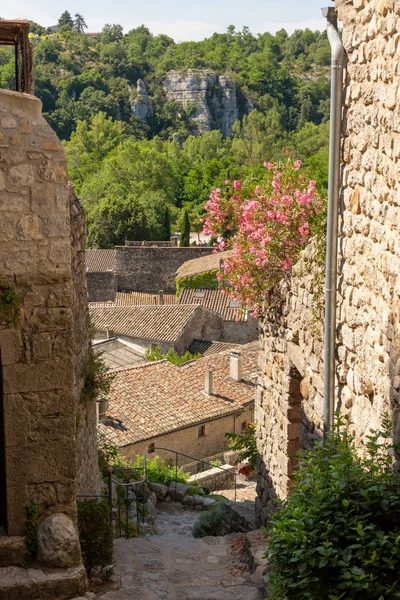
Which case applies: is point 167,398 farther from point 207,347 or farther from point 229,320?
point 229,320

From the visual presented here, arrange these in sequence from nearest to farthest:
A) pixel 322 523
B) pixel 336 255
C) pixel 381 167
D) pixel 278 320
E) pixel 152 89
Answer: pixel 322 523
pixel 381 167
pixel 336 255
pixel 278 320
pixel 152 89

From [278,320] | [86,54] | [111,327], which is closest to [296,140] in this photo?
[86,54]

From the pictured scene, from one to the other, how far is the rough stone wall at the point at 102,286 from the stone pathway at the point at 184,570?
136 ft

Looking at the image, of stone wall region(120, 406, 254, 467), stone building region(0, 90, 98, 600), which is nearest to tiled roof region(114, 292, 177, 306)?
stone wall region(120, 406, 254, 467)

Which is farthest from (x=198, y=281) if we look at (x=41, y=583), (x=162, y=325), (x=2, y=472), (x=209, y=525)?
(x=41, y=583)

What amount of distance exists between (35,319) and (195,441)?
57.5 feet

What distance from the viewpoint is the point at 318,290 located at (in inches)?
250

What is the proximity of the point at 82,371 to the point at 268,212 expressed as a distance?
2361 millimetres

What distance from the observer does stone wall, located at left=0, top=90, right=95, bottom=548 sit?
5.08 m

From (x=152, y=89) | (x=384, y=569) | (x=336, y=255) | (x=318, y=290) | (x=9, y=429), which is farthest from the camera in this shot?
(x=152, y=89)

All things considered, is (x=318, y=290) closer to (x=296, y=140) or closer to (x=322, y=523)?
(x=322, y=523)

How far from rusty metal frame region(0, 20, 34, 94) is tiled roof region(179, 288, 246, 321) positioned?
30.6 meters

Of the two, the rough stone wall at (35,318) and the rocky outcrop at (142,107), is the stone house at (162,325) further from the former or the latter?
the rocky outcrop at (142,107)

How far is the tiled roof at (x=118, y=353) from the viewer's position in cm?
3153
